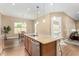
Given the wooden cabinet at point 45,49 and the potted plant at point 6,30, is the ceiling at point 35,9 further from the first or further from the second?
the wooden cabinet at point 45,49

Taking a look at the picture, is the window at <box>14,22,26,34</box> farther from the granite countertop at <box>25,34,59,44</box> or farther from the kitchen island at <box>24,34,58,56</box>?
the kitchen island at <box>24,34,58,56</box>

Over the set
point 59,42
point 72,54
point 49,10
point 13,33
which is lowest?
point 72,54

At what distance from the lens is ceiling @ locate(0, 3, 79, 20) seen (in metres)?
2.44

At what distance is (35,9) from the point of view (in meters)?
2.50

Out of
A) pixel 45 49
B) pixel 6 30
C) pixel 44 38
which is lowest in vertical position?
pixel 45 49

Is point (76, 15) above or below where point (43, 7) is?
below

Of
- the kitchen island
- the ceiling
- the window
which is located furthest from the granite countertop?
the ceiling

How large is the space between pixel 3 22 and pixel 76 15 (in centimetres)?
163

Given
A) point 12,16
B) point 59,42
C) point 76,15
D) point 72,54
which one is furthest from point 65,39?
point 12,16

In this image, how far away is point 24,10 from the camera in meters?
2.50

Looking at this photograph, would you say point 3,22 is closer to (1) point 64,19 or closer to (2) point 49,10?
(2) point 49,10

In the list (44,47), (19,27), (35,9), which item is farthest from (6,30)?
(44,47)

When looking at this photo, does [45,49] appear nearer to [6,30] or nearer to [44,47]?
[44,47]

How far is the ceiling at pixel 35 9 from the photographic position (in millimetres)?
2438
